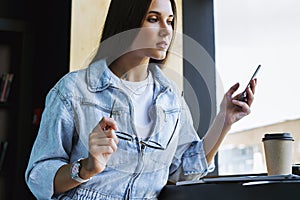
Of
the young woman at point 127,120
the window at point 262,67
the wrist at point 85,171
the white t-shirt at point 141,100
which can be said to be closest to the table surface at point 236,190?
the young woman at point 127,120

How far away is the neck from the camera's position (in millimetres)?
1221

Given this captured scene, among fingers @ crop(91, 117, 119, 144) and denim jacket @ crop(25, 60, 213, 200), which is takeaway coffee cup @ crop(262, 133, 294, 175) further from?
fingers @ crop(91, 117, 119, 144)

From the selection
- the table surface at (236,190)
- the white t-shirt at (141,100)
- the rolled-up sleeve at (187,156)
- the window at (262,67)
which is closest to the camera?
the table surface at (236,190)

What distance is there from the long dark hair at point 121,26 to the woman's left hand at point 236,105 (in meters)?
0.29

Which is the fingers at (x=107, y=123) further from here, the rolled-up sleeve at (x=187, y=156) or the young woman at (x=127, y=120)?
the rolled-up sleeve at (x=187, y=156)

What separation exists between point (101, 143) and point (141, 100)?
29cm

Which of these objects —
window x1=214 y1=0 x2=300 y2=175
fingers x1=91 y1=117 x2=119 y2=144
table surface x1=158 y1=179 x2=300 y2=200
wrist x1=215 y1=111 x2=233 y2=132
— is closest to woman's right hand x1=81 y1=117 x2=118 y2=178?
fingers x1=91 y1=117 x2=119 y2=144

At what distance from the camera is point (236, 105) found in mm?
1224

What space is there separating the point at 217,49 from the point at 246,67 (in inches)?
13.9

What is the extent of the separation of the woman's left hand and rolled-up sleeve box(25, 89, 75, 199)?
40cm

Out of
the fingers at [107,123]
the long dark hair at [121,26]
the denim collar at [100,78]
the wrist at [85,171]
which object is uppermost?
the long dark hair at [121,26]

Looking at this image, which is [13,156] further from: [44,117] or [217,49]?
[44,117]

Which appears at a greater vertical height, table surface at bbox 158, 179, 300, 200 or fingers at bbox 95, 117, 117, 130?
fingers at bbox 95, 117, 117, 130

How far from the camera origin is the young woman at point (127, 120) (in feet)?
3.54
